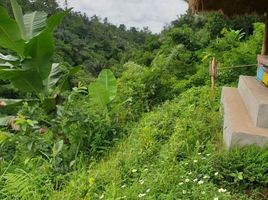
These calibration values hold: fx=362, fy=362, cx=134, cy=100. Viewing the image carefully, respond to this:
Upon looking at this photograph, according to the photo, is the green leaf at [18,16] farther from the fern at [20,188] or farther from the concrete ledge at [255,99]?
the concrete ledge at [255,99]

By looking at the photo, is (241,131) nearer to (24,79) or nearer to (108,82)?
(108,82)

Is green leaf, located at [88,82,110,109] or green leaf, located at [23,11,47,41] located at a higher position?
green leaf, located at [23,11,47,41]

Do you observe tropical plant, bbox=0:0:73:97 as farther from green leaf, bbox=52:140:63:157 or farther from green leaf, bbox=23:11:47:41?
green leaf, bbox=52:140:63:157

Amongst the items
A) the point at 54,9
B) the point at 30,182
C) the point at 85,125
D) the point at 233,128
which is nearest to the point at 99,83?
the point at 85,125

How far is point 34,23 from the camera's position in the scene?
464cm

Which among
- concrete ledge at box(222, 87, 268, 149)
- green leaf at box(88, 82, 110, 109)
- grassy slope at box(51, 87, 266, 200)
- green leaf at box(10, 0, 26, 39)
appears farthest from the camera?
green leaf at box(88, 82, 110, 109)

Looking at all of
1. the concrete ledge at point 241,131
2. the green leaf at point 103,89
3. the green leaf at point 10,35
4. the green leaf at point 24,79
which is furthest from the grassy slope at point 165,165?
the green leaf at point 10,35

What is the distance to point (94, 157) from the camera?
13.4 ft

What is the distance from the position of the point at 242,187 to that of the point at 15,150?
297 centimetres

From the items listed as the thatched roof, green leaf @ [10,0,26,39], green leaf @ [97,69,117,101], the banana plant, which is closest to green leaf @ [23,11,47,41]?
the banana plant

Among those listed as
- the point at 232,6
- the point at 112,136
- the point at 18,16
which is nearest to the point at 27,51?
the point at 18,16

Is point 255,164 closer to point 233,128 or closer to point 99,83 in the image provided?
point 233,128

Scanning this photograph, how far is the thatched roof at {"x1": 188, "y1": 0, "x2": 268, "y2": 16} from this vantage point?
406 centimetres

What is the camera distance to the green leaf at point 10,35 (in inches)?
154
